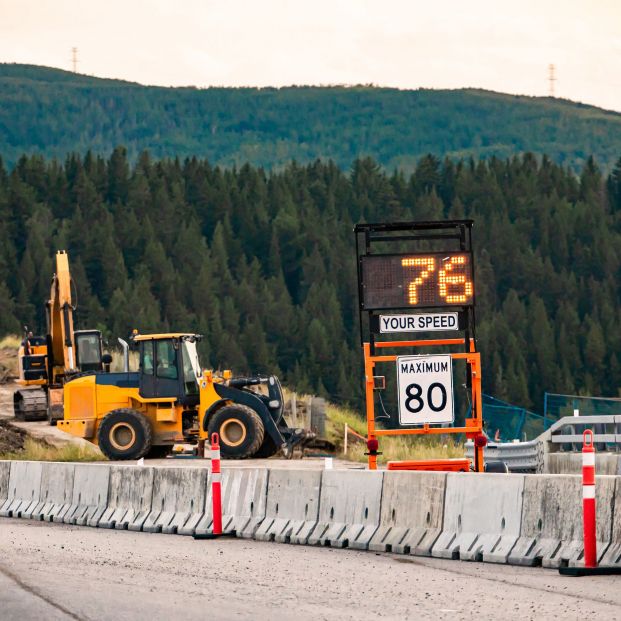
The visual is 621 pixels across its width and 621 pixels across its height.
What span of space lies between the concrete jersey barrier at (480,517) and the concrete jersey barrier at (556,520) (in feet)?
0.41

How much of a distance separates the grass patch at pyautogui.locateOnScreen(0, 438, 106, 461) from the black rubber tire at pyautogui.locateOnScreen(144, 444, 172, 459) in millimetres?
984

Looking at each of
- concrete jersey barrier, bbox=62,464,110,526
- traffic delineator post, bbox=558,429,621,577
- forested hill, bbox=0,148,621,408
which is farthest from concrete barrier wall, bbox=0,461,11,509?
forested hill, bbox=0,148,621,408

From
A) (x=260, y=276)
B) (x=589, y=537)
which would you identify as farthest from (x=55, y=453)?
(x=260, y=276)

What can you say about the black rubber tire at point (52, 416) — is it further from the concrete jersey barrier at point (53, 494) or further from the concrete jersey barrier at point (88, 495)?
the concrete jersey barrier at point (88, 495)

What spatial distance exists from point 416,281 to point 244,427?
526 inches

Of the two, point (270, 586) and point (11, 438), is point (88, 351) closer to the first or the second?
point (11, 438)

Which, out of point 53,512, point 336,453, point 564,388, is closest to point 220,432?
point 336,453

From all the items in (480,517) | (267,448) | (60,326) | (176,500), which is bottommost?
(267,448)

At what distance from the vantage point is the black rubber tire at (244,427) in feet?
106

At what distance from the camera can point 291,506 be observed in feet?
54.6

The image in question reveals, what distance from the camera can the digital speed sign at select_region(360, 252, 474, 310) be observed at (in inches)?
770

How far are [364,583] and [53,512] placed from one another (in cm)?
902

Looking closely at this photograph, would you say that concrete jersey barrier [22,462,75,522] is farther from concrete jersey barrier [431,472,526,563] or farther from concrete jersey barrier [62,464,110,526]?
concrete jersey barrier [431,472,526,563]

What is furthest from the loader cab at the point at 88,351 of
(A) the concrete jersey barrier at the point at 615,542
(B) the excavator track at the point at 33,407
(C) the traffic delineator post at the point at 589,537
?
(C) the traffic delineator post at the point at 589,537
